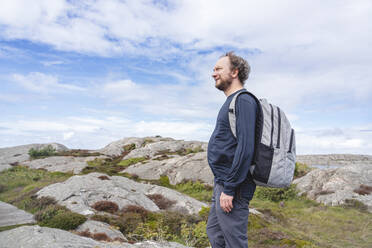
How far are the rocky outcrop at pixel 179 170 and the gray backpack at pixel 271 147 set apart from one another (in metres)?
23.7

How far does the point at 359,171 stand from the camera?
1059 inches

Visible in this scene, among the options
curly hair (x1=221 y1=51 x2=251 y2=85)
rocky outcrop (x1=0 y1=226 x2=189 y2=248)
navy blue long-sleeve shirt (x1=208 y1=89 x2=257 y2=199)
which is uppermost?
curly hair (x1=221 y1=51 x2=251 y2=85)

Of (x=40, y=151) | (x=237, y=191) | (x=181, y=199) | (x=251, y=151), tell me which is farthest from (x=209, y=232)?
(x=40, y=151)

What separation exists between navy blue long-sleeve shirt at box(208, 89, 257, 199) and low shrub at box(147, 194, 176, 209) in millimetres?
13373

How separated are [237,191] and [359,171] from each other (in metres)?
28.5

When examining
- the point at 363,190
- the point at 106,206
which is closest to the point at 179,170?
the point at 106,206

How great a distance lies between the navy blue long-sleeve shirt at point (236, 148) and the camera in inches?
143

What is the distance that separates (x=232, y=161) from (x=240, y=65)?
4.90ft

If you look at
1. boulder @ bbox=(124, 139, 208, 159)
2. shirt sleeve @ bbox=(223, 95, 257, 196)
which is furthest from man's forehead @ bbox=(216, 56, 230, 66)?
boulder @ bbox=(124, 139, 208, 159)

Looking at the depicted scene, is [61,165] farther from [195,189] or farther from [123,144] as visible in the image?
[123,144]

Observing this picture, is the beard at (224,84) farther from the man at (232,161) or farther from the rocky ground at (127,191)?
the rocky ground at (127,191)

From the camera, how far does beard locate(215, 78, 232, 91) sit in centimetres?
427

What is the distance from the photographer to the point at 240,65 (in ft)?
13.9

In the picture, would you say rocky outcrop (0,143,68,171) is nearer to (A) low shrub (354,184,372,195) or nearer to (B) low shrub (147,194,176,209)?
(B) low shrub (147,194,176,209)
